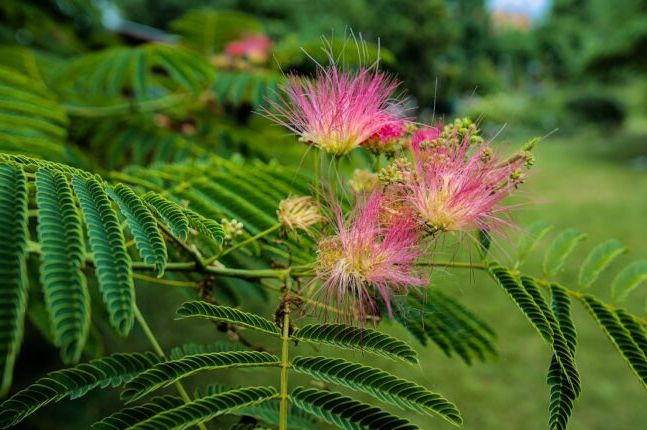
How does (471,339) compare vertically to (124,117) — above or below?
below

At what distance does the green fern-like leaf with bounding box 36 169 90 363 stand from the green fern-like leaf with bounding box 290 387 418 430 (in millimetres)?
338

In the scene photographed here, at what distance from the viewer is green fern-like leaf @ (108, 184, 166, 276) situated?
747 millimetres

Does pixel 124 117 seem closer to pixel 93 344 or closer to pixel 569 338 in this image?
pixel 93 344

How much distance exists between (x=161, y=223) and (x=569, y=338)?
2.02 feet

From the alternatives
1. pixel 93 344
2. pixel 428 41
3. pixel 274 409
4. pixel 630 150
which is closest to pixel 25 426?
pixel 93 344

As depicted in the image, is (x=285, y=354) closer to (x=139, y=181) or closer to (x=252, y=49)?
(x=139, y=181)

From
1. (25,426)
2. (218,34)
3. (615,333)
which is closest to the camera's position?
(615,333)

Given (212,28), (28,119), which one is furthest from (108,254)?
(212,28)

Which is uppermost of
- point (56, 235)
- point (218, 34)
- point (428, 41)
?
point (428, 41)

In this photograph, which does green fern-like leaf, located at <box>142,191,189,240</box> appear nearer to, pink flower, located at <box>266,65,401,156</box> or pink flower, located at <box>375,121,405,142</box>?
pink flower, located at <box>266,65,401,156</box>

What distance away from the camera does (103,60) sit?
204 cm

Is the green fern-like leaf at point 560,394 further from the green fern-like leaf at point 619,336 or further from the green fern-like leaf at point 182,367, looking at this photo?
the green fern-like leaf at point 182,367

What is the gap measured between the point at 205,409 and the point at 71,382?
21 cm

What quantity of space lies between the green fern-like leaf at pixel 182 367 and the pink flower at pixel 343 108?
0.34 metres
